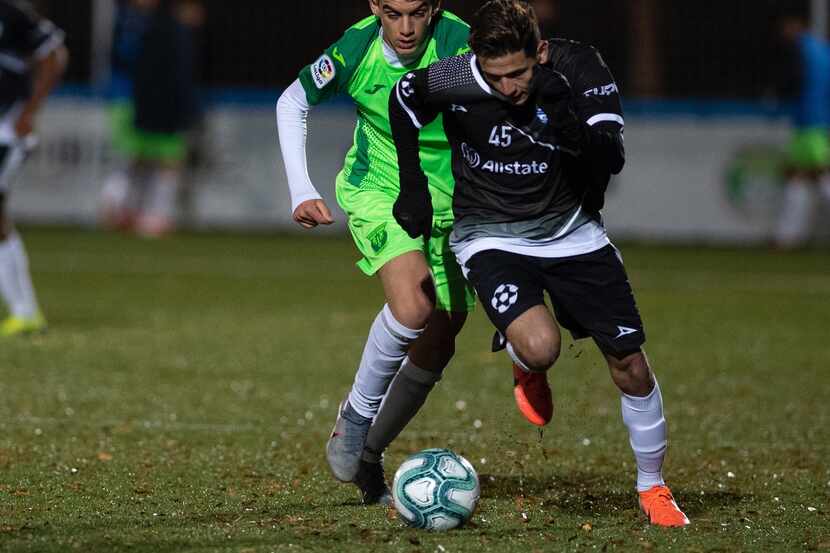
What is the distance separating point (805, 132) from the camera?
57.5ft

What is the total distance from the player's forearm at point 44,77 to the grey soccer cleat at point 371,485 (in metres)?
5.76

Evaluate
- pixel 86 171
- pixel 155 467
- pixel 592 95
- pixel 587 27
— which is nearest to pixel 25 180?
pixel 86 171

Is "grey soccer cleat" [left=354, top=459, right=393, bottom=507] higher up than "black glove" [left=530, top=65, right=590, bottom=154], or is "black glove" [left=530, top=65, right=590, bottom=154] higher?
"black glove" [left=530, top=65, right=590, bottom=154]

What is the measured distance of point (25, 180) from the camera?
19688 mm

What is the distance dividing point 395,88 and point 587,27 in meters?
13.9

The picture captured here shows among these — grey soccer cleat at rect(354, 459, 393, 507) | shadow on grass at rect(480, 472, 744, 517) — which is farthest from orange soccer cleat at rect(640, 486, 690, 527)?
grey soccer cleat at rect(354, 459, 393, 507)

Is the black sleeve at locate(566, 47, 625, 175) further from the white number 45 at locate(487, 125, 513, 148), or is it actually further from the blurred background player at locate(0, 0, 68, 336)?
the blurred background player at locate(0, 0, 68, 336)

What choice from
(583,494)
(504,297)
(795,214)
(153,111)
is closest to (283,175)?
(153,111)

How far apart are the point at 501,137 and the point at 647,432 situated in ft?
3.67

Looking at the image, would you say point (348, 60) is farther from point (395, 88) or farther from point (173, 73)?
point (173, 73)

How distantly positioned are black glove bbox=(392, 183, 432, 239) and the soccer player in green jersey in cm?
14

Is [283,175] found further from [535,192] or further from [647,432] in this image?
[647,432]

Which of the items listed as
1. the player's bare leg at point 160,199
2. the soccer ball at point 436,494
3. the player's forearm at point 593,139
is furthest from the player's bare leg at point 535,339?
the player's bare leg at point 160,199

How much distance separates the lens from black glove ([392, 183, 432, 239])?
17.9ft
